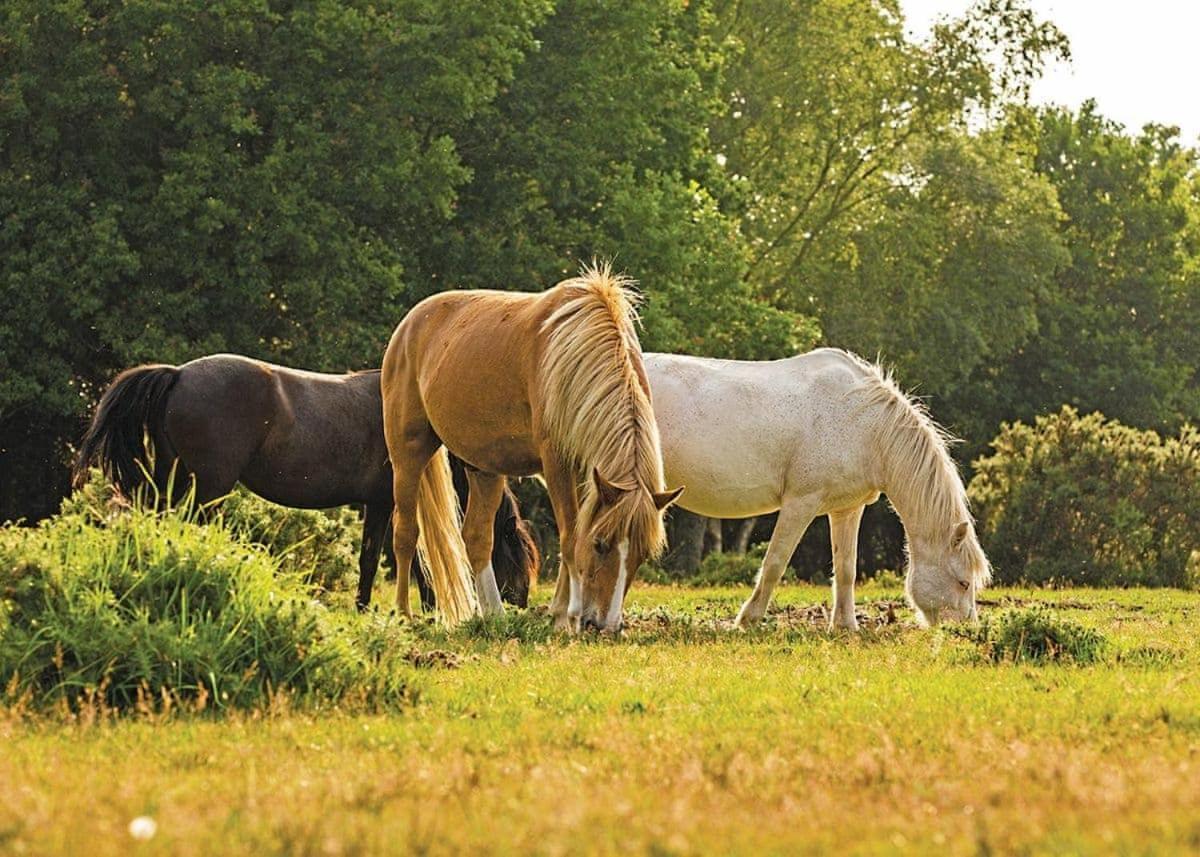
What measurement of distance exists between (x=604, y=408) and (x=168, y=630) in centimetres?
396

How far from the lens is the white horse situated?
1227 cm

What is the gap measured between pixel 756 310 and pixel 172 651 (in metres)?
26.1

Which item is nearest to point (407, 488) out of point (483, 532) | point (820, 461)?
point (483, 532)

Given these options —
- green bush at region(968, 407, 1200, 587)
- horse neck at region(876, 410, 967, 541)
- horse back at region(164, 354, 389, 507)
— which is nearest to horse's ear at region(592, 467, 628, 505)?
horse neck at region(876, 410, 967, 541)

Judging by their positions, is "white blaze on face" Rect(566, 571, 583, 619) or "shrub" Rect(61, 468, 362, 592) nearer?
"white blaze on face" Rect(566, 571, 583, 619)

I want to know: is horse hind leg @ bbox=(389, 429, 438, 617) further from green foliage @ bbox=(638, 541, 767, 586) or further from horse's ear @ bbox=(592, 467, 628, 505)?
green foliage @ bbox=(638, 541, 767, 586)

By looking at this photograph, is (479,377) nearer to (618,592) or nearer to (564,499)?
(564,499)

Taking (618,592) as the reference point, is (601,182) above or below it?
above

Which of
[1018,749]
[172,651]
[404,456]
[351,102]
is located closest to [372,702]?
[172,651]

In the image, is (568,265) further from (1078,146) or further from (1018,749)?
(1078,146)

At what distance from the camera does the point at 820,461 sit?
41.8 ft

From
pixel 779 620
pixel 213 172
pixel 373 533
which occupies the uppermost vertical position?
pixel 213 172

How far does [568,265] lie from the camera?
29.0 meters


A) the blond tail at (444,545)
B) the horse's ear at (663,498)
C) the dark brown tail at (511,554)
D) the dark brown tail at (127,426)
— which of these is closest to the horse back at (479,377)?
the blond tail at (444,545)
